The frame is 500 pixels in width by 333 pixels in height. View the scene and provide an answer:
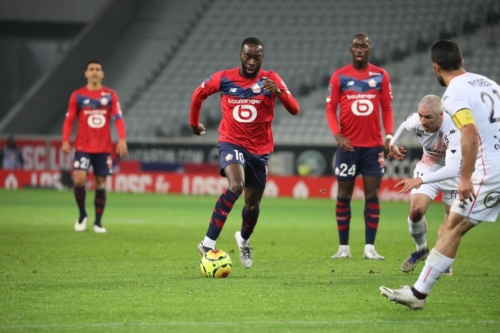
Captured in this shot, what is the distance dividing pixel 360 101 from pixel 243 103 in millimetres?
2255

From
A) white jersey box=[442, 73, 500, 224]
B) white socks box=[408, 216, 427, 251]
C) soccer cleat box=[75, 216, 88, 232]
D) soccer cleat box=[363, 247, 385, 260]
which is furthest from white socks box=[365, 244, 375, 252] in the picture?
soccer cleat box=[75, 216, 88, 232]

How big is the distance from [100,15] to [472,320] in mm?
30315

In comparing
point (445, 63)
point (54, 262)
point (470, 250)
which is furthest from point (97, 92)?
point (445, 63)

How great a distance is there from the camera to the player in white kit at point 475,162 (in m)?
6.56

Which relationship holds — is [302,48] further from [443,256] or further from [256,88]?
[443,256]

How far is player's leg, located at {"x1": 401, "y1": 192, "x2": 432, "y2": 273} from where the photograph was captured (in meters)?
9.27

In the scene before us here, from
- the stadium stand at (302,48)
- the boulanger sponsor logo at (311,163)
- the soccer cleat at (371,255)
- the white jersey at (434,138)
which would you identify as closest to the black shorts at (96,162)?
the soccer cleat at (371,255)

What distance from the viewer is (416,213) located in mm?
9367

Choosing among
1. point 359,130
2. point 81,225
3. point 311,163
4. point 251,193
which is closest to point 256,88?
point 251,193

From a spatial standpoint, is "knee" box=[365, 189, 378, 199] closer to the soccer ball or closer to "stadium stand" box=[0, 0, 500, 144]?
the soccer ball

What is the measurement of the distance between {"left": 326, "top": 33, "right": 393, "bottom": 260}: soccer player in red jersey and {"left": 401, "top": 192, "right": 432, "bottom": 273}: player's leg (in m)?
1.37

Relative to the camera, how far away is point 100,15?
35.1m

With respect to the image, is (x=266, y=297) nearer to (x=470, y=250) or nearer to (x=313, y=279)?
(x=313, y=279)

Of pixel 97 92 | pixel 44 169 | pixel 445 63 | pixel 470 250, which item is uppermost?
pixel 445 63
